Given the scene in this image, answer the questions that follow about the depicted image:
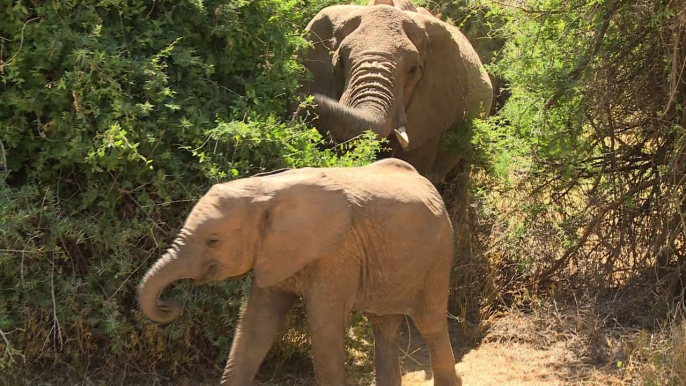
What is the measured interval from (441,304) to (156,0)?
255 cm

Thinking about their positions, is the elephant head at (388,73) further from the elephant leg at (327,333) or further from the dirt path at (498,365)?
the elephant leg at (327,333)

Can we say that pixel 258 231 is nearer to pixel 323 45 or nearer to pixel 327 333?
pixel 327 333

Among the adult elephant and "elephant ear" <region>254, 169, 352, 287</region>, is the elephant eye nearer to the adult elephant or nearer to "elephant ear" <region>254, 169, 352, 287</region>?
"elephant ear" <region>254, 169, 352, 287</region>

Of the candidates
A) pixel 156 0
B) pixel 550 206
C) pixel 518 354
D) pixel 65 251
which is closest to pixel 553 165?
pixel 550 206

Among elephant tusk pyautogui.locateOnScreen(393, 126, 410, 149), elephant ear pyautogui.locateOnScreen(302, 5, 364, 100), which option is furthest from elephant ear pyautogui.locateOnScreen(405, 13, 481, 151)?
elephant ear pyautogui.locateOnScreen(302, 5, 364, 100)

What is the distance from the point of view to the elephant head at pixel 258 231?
455 cm

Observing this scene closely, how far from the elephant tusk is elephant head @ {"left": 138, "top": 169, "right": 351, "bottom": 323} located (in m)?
3.06

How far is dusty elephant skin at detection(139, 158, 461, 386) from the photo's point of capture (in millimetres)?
4605

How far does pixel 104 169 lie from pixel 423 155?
11.6ft

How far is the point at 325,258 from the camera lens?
191 inches

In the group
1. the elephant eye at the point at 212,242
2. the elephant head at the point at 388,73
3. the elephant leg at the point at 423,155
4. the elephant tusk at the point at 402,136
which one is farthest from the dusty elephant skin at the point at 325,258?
the elephant leg at the point at 423,155

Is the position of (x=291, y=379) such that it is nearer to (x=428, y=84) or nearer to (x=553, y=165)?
(x=553, y=165)

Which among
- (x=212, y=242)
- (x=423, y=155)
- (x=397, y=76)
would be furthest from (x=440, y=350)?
(x=423, y=155)

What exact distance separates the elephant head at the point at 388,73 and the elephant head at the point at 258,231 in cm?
246
